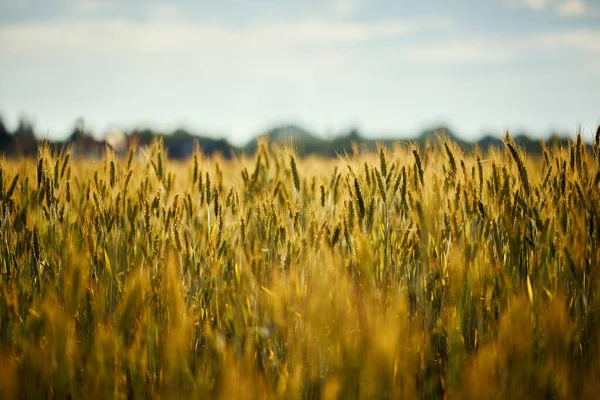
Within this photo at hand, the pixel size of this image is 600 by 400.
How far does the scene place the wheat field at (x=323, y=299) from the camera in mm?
948

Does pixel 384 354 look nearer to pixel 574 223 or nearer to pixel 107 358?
pixel 107 358

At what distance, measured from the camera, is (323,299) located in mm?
1011

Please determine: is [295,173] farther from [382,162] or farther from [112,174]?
[112,174]

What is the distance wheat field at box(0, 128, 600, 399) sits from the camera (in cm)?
95

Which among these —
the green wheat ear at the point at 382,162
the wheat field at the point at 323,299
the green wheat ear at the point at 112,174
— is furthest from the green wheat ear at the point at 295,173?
the green wheat ear at the point at 112,174

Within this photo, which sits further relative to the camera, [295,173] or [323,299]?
[295,173]

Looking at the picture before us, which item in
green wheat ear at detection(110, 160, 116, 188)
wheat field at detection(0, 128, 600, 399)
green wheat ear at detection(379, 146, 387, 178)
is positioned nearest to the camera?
wheat field at detection(0, 128, 600, 399)

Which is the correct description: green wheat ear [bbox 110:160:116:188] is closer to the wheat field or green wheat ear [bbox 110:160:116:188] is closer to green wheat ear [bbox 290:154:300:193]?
the wheat field

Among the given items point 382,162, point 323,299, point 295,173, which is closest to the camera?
point 323,299

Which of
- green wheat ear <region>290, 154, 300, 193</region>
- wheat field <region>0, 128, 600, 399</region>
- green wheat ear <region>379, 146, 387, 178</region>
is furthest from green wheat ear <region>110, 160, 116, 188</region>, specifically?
green wheat ear <region>379, 146, 387, 178</region>

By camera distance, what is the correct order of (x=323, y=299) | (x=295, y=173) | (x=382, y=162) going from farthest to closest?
(x=295, y=173) < (x=382, y=162) < (x=323, y=299)

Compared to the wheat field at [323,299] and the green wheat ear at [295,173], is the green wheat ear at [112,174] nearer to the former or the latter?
the wheat field at [323,299]

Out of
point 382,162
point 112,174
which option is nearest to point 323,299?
point 382,162

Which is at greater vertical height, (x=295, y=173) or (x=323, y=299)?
(x=295, y=173)
